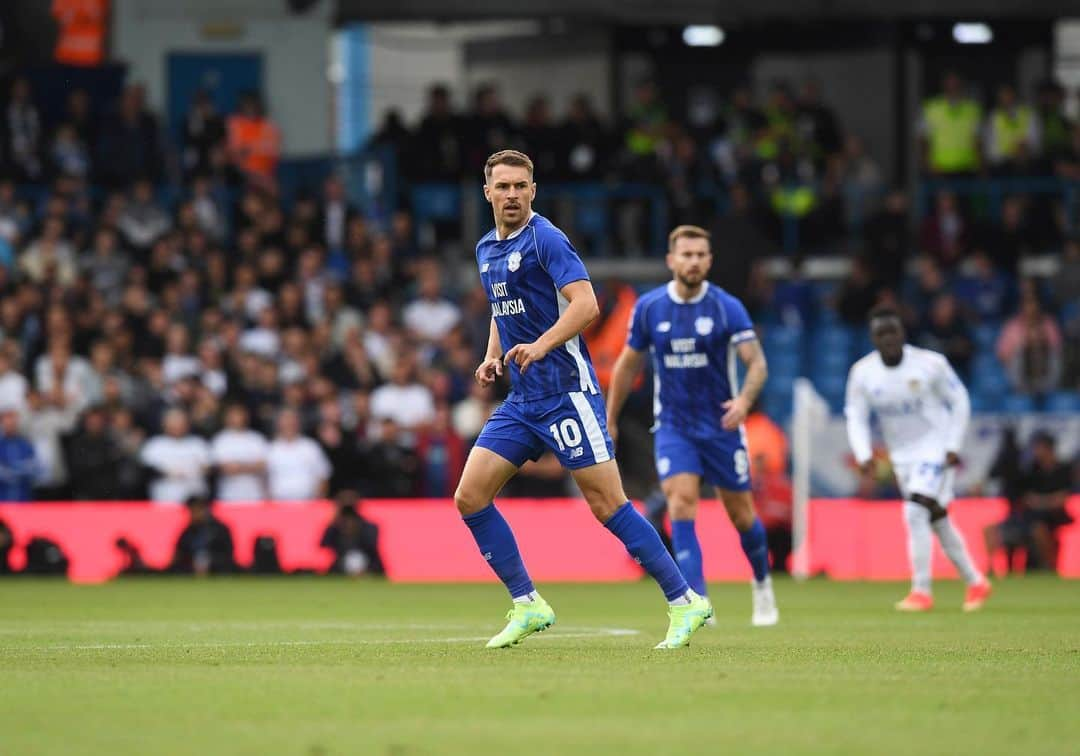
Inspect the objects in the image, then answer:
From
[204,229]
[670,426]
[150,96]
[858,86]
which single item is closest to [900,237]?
[858,86]

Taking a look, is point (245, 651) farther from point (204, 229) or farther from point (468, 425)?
point (204, 229)

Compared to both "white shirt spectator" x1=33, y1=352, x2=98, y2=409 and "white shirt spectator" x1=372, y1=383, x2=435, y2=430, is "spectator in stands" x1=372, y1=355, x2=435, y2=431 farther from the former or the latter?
"white shirt spectator" x1=33, y1=352, x2=98, y2=409

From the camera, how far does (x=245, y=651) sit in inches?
398

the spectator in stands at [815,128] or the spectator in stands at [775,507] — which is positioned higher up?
the spectator in stands at [815,128]

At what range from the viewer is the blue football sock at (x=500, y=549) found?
1014cm

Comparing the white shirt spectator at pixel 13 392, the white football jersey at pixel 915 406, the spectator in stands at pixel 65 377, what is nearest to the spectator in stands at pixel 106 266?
the spectator in stands at pixel 65 377

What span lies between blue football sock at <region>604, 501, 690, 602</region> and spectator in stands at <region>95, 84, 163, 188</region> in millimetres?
17098

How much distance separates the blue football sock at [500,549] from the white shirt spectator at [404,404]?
1245 centimetres

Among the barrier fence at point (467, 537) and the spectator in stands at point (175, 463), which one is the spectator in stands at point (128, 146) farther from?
the barrier fence at point (467, 537)

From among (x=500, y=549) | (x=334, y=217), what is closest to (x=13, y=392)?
(x=334, y=217)

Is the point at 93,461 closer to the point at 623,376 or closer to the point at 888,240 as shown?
the point at 623,376

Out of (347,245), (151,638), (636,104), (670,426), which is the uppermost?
(636,104)

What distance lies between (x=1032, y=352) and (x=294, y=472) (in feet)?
29.7

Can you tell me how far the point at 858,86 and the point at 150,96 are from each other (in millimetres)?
11093
